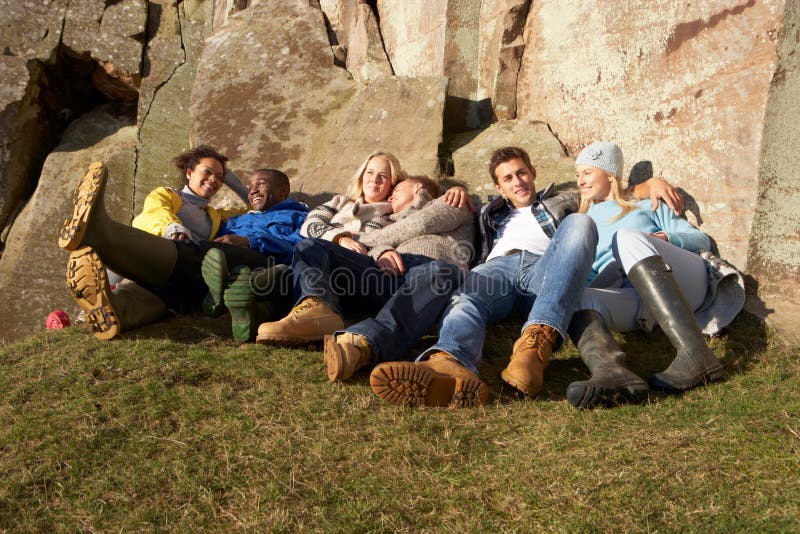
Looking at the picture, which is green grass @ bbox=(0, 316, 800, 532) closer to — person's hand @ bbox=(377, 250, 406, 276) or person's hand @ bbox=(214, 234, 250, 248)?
person's hand @ bbox=(377, 250, 406, 276)

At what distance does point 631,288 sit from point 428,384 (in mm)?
1306

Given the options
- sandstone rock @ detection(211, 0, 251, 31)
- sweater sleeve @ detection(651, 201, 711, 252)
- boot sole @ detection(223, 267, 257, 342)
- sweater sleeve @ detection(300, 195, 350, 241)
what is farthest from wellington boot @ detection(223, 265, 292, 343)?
sandstone rock @ detection(211, 0, 251, 31)

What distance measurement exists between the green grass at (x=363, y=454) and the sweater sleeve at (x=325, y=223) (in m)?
1.04

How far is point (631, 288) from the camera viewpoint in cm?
318

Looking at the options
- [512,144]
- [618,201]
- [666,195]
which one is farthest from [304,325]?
[512,144]

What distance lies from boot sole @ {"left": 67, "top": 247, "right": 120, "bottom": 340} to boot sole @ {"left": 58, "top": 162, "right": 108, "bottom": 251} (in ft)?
0.22

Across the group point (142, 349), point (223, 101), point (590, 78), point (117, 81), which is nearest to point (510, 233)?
point (590, 78)

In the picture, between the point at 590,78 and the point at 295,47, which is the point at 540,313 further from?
the point at 295,47

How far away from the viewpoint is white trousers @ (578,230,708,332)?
2.85 m

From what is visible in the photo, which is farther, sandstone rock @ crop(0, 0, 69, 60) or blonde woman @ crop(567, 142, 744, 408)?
sandstone rock @ crop(0, 0, 69, 60)

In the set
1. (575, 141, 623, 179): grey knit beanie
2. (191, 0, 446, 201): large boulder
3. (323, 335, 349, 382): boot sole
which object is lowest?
(323, 335, 349, 382): boot sole

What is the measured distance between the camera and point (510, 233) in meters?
3.69

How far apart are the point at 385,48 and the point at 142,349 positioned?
4767mm

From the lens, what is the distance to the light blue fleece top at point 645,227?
3.34 m
